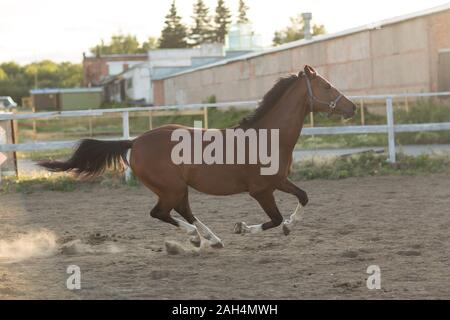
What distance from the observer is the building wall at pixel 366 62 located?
66.4ft

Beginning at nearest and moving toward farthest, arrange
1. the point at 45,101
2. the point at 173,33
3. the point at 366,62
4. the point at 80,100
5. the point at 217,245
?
the point at 217,245 < the point at 366,62 < the point at 80,100 < the point at 45,101 < the point at 173,33

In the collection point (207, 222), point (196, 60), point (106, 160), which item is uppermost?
point (196, 60)

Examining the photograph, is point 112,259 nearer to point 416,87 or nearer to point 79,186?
point 79,186

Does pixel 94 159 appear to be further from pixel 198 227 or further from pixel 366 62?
pixel 366 62

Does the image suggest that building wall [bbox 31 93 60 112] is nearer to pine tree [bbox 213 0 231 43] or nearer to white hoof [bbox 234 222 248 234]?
pine tree [bbox 213 0 231 43]

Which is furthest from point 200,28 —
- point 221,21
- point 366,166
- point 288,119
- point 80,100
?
point 288,119

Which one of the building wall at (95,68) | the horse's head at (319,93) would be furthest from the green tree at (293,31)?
the horse's head at (319,93)

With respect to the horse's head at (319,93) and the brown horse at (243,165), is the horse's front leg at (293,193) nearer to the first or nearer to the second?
the brown horse at (243,165)

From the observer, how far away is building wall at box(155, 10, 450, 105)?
66.4ft

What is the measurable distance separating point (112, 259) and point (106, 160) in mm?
1323

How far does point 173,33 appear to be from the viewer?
84.4 meters

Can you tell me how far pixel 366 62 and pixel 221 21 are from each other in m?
67.5
